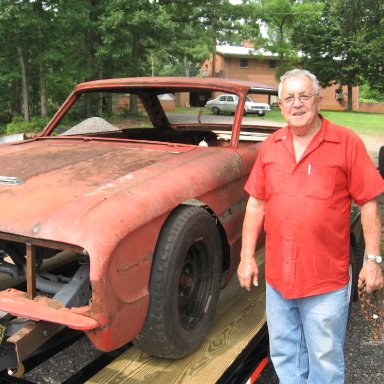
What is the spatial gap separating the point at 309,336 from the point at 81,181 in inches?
53.6

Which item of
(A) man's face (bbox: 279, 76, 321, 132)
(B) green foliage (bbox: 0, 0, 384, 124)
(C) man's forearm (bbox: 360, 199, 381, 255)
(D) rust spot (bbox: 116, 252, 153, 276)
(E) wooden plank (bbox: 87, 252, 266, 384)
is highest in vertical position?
(B) green foliage (bbox: 0, 0, 384, 124)

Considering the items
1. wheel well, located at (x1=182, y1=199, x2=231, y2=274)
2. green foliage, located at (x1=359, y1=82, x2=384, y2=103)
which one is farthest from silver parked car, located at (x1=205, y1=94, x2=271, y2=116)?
green foliage, located at (x1=359, y1=82, x2=384, y2=103)

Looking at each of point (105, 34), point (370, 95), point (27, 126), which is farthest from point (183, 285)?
point (370, 95)

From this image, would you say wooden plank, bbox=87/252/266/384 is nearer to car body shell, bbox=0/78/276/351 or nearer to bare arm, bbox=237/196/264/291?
car body shell, bbox=0/78/276/351

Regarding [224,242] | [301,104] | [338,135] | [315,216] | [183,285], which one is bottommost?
[183,285]

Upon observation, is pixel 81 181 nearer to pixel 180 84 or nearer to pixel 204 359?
pixel 204 359

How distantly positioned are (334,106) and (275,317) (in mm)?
44246

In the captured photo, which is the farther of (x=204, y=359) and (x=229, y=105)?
(x=229, y=105)

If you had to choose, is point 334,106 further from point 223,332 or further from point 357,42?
point 223,332

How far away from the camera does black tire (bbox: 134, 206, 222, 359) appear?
2229 millimetres

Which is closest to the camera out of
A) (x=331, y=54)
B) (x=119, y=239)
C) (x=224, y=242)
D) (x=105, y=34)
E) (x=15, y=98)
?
(x=119, y=239)

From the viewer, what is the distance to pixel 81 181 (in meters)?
2.44

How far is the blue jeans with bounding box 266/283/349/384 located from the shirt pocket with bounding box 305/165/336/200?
453 mm

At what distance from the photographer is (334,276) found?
6.84 ft
